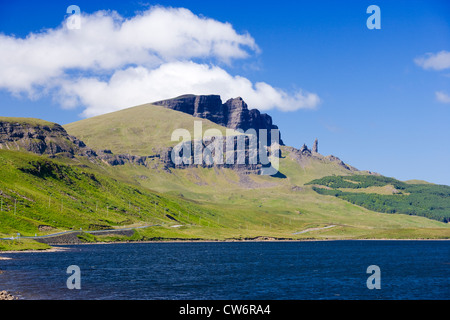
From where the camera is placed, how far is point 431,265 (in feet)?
480

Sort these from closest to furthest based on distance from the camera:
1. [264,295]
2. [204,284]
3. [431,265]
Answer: [264,295], [204,284], [431,265]

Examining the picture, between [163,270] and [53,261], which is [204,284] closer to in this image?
[163,270]

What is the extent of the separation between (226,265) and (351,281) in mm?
45421

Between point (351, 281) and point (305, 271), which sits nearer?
point (351, 281)
